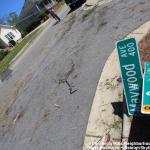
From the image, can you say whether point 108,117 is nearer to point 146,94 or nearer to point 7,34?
point 146,94

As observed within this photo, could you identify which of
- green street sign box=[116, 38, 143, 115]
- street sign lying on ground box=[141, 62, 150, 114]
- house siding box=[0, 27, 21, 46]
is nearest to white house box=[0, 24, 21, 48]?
house siding box=[0, 27, 21, 46]

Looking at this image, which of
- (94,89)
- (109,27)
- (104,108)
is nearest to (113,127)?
(104,108)

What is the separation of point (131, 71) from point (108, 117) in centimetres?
130

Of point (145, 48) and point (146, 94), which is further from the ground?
point (146, 94)

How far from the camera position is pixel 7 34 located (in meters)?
53.6

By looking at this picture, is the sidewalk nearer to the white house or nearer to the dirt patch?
the dirt patch

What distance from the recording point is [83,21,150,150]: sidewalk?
4.79 metres

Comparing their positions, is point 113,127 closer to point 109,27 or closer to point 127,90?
point 127,90

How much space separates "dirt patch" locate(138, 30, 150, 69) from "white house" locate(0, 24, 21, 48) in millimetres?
47316

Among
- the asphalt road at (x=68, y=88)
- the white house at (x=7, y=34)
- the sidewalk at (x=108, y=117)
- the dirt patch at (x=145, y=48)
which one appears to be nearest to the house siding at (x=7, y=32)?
the white house at (x=7, y=34)

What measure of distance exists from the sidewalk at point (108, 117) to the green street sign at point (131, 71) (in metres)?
0.39

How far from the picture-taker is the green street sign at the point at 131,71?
172 inches

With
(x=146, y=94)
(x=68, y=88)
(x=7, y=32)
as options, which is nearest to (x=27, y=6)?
(x=7, y=32)

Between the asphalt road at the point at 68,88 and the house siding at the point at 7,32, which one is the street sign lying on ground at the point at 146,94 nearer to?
the asphalt road at the point at 68,88
